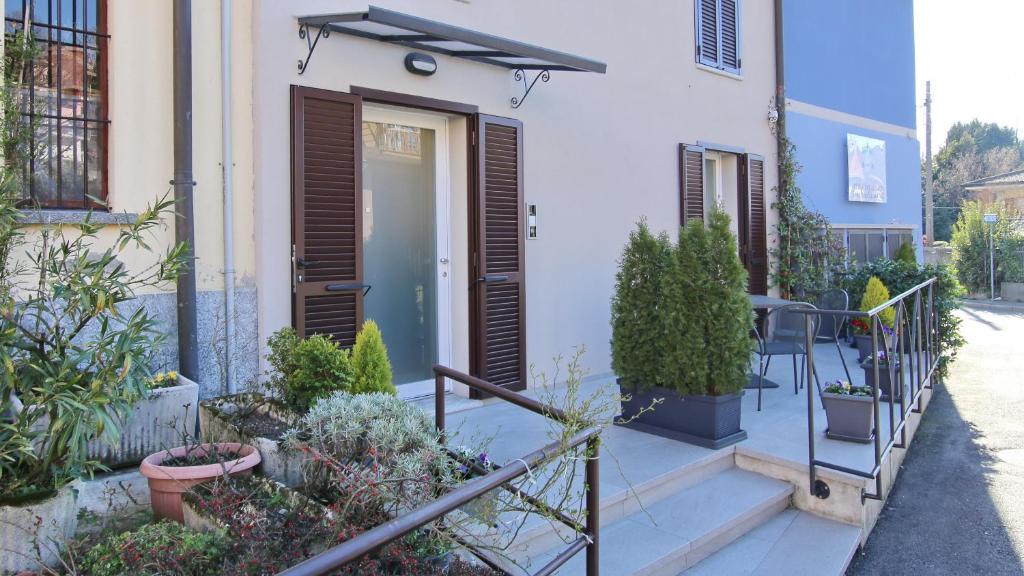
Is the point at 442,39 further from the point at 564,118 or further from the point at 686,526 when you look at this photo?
the point at 686,526

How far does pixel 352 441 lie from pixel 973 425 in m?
5.63

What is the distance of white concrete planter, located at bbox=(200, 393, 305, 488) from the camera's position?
9.53 feet

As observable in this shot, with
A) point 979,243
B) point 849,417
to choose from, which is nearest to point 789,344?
point 849,417

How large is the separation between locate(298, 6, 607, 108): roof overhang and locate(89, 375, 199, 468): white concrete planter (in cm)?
212

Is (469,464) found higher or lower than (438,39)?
lower

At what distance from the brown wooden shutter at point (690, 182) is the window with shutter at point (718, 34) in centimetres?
109

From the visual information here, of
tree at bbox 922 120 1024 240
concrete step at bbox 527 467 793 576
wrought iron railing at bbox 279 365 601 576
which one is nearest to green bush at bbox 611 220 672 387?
concrete step at bbox 527 467 793 576

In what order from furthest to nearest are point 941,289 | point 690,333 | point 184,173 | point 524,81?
point 941,289
point 524,81
point 690,333
point 184,173

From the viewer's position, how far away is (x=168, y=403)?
11.2ft

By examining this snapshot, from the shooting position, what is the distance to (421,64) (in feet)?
15.8

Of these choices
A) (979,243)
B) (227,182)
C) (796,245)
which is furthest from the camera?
(979,243)

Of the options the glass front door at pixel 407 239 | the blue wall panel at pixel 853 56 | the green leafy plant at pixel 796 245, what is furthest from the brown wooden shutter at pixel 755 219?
the glass front door at pixel 407 239

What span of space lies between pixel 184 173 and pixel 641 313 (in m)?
2.88

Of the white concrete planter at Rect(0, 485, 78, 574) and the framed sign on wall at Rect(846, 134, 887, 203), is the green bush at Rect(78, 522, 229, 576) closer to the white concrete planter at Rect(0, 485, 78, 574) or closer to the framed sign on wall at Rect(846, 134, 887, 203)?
the white concrete planter at Rect(0, 485, 78, 574)
